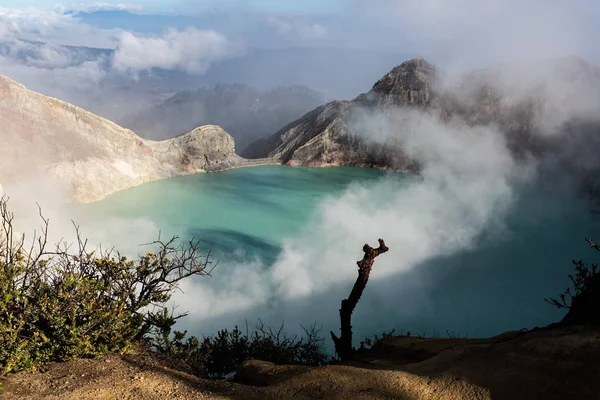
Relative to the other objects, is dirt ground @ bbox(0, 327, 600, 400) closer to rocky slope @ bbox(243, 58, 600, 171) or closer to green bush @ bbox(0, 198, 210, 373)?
green bush @ bbox(0, 198, 210, 373)

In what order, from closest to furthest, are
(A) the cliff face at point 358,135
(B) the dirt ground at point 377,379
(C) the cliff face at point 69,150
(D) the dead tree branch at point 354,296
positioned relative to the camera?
(B) the dirt ground at point 377,379, (D) the dead tree branch at point 354,296, (C) the cliff face at point 69,150, (A) the cliff face at point 358,135

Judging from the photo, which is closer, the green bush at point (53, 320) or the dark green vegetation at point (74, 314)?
the green bush at point (53, 320)

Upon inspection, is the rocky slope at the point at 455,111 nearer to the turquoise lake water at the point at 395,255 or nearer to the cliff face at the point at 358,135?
the cliff face at the point at 358,135

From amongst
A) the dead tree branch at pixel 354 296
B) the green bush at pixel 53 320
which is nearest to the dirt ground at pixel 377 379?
the green bush at pixel 53 320

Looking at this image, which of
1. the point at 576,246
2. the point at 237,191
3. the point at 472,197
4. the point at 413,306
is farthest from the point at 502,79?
the point at 413,306

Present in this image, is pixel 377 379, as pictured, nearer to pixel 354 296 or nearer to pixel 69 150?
pixel 354 296

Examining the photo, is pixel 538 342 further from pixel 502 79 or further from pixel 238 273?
pixel 502 79

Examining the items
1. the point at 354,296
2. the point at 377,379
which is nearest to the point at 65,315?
the point at 377,379
